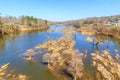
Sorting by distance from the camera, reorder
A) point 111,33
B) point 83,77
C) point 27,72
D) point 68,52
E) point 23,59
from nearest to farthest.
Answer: point 83,77 < point 27,72 < point 23,59 < point 68,52 < point 111,33

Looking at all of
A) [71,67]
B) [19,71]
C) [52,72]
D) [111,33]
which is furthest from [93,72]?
[111,33]

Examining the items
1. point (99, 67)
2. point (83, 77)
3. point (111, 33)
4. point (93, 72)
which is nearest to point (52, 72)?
point (83, 77)

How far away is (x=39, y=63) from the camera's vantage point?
40.5 meters

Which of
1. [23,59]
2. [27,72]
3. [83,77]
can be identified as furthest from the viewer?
[23,59]

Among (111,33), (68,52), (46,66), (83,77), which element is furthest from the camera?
(111,33)

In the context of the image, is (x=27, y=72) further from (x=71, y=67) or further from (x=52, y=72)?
(x=71, y=67)

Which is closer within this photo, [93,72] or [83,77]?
[83,77]

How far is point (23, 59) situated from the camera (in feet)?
143

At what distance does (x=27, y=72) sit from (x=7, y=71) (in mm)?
4745

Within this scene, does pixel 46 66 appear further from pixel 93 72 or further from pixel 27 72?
pixel 93 72

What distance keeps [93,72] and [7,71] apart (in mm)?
19979

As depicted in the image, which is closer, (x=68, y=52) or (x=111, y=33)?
(x=68, y=52)

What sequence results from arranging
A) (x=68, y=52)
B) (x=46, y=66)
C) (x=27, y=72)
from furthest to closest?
(x=68, y=52)
(x=46, y=66)
(x=27, y=72)

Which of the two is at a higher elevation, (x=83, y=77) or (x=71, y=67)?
(x=71, y=67)
